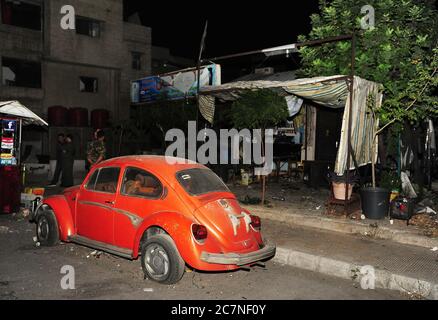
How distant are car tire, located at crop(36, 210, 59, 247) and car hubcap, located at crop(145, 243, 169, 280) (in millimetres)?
2284

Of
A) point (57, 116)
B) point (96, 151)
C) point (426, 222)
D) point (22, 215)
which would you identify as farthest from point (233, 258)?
point (57, 116)

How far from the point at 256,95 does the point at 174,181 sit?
4743mm

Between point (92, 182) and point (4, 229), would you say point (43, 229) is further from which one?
point (4, 229)

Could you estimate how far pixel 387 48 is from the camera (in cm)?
880

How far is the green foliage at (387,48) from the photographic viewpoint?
8.96m

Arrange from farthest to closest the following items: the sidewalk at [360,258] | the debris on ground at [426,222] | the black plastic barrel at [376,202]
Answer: the black plastic barrel at [376,202] < the debris on ground at [426,222] < the sidewalk at [360,258]

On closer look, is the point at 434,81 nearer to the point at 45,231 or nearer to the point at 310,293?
the point at 310,293

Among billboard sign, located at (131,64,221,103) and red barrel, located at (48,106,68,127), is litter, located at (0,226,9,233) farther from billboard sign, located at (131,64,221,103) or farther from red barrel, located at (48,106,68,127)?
red barrel, located at (48,106,68,127)

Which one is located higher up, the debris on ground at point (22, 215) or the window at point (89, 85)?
the window at point (89, 85)

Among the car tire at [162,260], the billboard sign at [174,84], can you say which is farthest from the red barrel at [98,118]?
the car tire at [162,260]

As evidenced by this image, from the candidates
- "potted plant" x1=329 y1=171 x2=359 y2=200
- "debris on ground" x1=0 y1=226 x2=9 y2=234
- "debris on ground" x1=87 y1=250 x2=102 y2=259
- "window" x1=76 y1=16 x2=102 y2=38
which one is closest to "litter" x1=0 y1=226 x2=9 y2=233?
"debris on ground" x1=0 y1=226 x2=9 y2=234

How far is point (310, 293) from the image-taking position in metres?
5.16

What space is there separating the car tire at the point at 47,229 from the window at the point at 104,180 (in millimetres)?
965

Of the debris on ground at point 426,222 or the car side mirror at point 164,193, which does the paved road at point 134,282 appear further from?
the debris on ground at point 426,222
